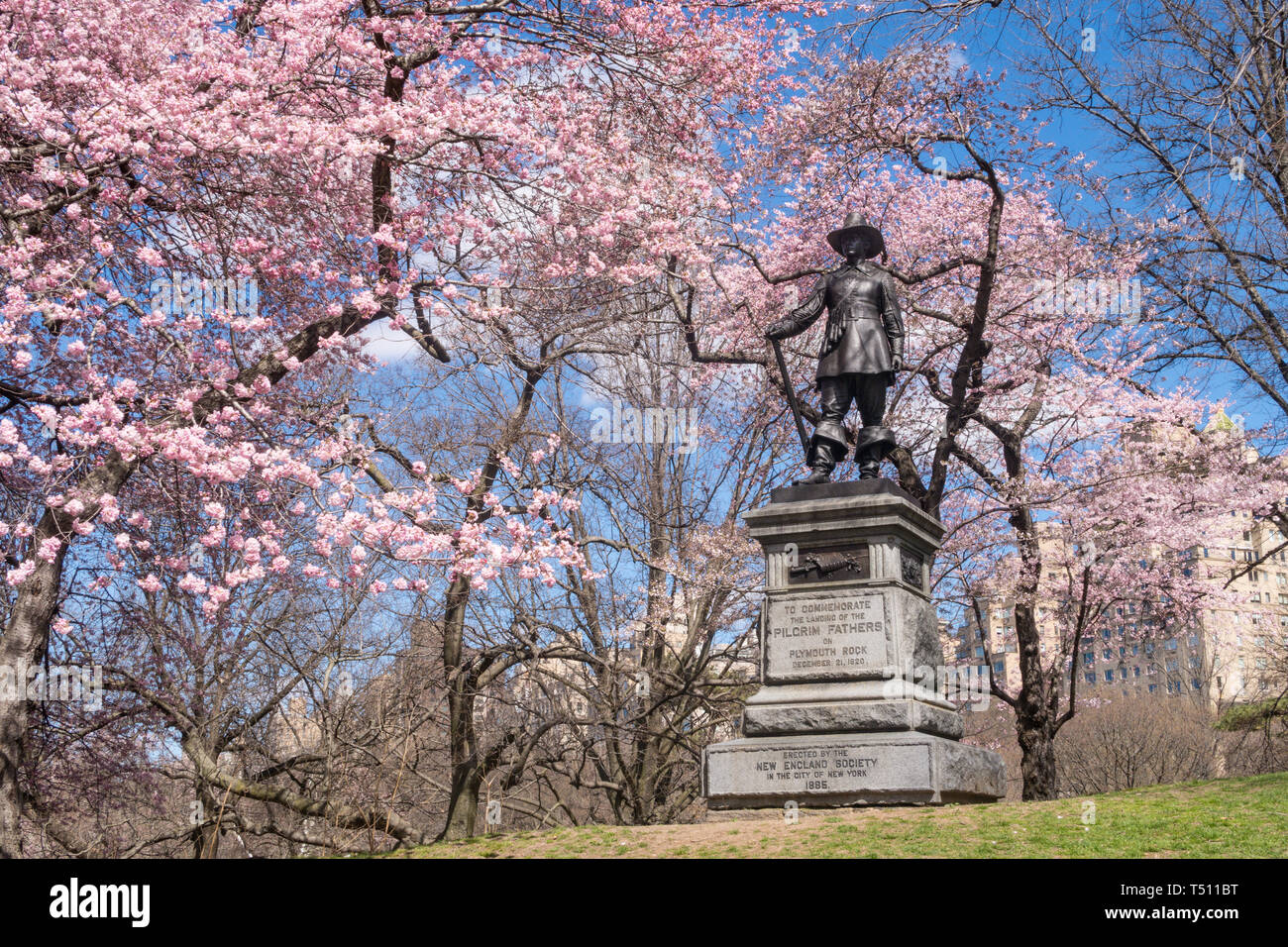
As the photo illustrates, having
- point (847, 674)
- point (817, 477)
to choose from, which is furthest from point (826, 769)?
point (817, 477)

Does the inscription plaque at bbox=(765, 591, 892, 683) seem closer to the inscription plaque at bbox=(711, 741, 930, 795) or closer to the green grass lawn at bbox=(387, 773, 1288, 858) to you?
the inscription plaque at bbox=(711, 741, 930, 795)

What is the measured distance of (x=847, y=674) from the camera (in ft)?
32.3

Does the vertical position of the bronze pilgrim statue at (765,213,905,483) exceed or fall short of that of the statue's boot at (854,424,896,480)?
it exceeds it

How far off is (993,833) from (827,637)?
2620mm

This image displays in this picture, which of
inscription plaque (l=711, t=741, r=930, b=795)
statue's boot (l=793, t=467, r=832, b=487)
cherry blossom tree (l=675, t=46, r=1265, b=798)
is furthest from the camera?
cherry blossom tree (l=675, t=46, r=1265, b=798)

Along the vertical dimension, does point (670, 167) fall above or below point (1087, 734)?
above

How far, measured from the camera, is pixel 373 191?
434 inches

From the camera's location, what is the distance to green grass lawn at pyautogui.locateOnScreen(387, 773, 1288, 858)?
23.6 ft

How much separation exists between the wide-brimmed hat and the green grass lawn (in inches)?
216

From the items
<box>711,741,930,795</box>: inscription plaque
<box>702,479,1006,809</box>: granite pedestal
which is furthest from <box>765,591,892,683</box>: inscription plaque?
<box>711,741,930,795</box>: inscription plaque

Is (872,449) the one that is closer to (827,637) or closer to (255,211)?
(827,637)
